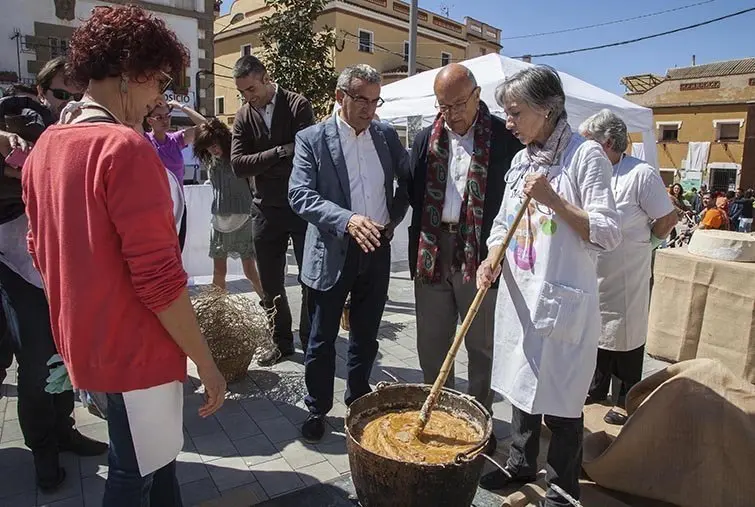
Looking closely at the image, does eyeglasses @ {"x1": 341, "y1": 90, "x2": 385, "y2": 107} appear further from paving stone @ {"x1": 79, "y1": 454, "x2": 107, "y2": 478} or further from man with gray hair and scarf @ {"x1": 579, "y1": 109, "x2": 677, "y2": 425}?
paving stone @ {"x1": 79, "y1": 454, "x2": 107, "y2": 478}

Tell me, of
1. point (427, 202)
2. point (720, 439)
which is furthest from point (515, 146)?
point (720, 439)

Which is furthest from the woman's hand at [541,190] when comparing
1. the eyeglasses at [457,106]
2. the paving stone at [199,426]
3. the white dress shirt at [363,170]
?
the paving stone at [199,426]

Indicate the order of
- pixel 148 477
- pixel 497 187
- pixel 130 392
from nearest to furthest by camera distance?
1. pixel 130 392
2. pixel 148 477
3. pixel 497 187

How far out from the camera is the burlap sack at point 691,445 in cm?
238

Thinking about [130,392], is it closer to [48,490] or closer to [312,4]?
[48,490]

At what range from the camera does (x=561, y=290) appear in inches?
85.1

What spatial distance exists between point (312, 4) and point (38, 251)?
6274mm

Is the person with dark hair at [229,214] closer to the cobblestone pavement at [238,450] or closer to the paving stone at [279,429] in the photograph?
the cobblestone pavement at [238,450]

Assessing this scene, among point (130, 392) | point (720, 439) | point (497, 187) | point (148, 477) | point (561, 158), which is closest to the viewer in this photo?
point (130, 392)

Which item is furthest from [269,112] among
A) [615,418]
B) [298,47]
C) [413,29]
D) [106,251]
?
[413,29]

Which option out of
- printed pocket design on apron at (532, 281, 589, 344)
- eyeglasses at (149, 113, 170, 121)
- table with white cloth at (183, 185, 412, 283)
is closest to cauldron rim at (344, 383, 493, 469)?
printed pocket design on apron at (532, 281, 589, 344)

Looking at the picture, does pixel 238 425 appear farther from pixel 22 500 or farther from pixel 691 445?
pixel 691 445

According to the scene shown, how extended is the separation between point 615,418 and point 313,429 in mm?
1814

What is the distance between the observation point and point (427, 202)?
2.88 m
